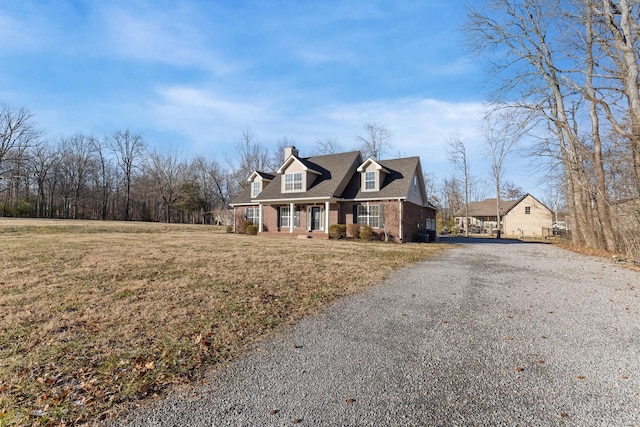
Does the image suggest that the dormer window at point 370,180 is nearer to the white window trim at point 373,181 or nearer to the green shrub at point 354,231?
the white window trim at point 373,181

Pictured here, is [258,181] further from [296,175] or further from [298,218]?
[298,218]

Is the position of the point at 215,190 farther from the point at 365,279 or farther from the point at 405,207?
the point at 365,279

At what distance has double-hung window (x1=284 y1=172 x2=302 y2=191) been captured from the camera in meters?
21.9

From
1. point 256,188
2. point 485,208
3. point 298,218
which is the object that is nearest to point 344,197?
point 298,218

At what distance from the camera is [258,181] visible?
25.1 metres

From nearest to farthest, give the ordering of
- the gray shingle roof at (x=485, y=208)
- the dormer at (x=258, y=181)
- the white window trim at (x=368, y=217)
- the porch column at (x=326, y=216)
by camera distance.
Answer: the white window trim at (x=368, y=217) → the porch column at (x=326, y=216) → the dormer at (x=258, y=181) → the gray shingle roof at (x=485, y=208)

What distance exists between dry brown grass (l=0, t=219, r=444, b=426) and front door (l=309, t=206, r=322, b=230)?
39.3 ft

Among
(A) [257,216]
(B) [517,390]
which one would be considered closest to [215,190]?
(A) [257,216]

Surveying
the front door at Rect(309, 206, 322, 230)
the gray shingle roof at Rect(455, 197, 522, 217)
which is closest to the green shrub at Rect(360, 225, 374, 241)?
the front door at Rect(309, 206, 322, 230)

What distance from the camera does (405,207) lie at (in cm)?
1930

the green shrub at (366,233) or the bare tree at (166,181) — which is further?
the bare tree at (166,181)

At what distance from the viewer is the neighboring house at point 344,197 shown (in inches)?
760

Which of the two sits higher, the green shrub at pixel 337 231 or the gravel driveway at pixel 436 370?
the green shrub at pixel 337 231

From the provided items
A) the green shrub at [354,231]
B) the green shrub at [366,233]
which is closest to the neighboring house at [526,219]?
the green shrub at [366,233]
